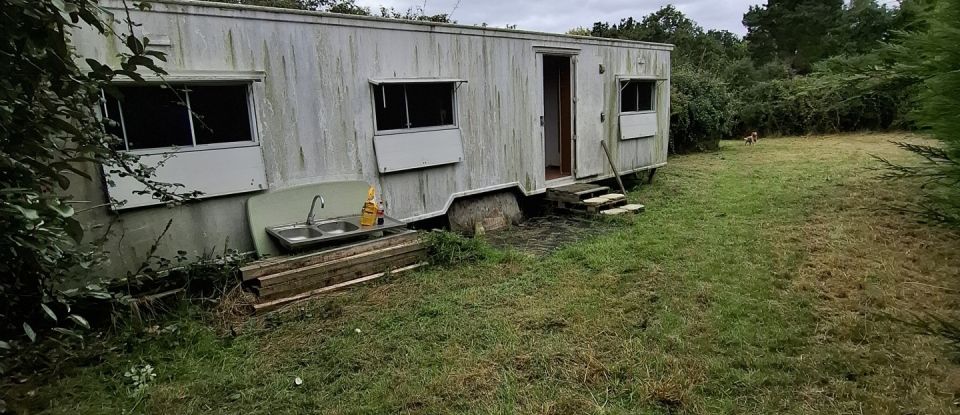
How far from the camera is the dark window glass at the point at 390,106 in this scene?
17.6ft

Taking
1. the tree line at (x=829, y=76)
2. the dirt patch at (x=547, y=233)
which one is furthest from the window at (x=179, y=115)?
the tree line at (x=829, y=76)

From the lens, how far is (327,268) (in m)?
4.32

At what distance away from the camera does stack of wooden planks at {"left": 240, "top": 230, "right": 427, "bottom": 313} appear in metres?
4.03

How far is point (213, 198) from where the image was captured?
442cm

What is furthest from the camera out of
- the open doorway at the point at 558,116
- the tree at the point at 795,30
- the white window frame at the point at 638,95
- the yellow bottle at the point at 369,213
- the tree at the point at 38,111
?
the tree at the point at 795,30

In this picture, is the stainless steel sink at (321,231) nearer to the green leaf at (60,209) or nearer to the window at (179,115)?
the window at (179,115)

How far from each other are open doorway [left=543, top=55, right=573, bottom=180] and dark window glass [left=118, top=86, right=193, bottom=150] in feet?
16.8

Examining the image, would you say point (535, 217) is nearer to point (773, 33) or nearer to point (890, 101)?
point (890, 101)

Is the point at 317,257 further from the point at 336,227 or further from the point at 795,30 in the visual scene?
the point at 795,30

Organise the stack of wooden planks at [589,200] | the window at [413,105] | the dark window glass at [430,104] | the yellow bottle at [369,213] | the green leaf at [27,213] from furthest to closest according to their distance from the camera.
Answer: the stack of wooden planks at [589,200] < the dark window glass at [430,104] < the window at [413,105] < the yellow bottle at [369,213] < the green leaf at [27,213]

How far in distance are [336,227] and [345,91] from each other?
1382 mm

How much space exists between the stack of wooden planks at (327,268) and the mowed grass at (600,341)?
5.8 inches

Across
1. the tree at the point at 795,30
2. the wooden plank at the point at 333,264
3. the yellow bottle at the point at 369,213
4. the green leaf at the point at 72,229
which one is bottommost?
the wooden plank at the point at 333,264

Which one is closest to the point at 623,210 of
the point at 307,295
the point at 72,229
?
the point at 307,295
